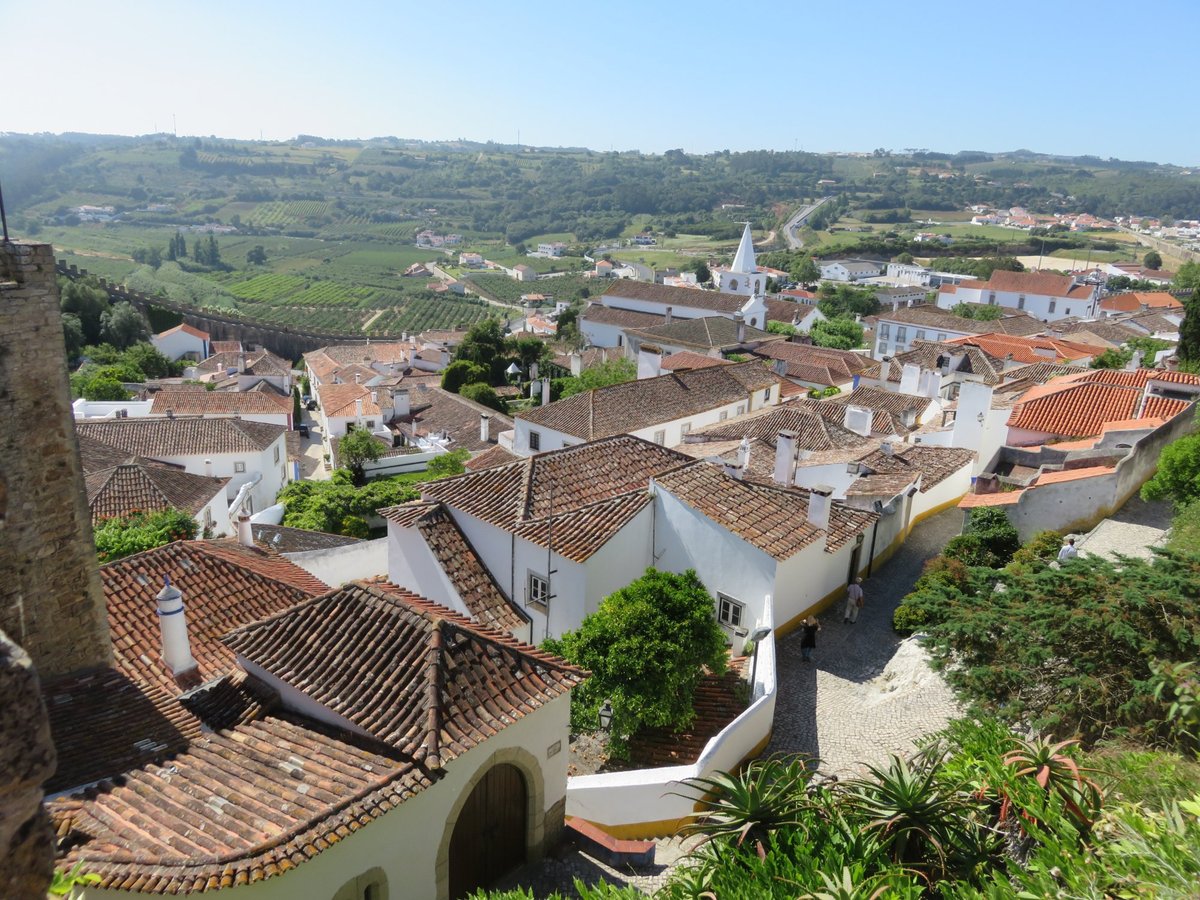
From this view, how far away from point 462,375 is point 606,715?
137ft

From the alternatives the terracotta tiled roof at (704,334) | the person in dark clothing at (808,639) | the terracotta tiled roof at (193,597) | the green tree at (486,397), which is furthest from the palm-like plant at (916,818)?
the terracotta tiled roof at (704,334)

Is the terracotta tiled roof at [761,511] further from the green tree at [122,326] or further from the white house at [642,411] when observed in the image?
the green tree at [122,326]

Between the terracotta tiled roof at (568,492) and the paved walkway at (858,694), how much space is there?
4.09m

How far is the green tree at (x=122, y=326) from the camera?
60.4m

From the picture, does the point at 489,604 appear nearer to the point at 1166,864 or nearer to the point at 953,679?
the point at 953,679

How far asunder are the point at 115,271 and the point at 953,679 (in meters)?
125

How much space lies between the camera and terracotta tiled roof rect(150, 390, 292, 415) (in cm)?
4031

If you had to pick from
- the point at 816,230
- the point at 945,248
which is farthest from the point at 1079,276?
the point at 816,230

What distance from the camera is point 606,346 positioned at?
64188 millimetres

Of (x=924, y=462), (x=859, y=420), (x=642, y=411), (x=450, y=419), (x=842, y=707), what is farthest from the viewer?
(x=450, y=419)

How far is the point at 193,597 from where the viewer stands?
12.5 metres

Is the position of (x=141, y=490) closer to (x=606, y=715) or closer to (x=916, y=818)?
(x=606, y=715)

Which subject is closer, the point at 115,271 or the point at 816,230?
the point at 115,271

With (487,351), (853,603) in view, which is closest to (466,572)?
(853,603)
